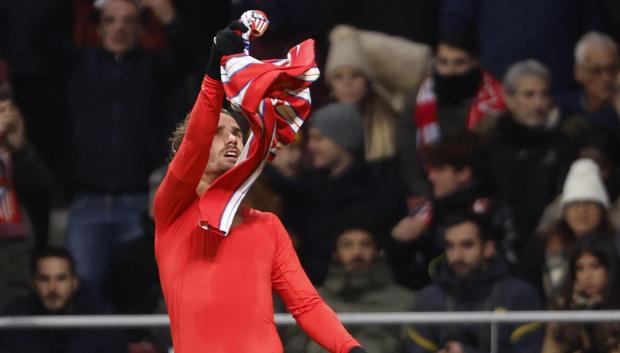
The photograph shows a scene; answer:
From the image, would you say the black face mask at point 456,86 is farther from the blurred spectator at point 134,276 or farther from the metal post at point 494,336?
the metal post at point 494,336

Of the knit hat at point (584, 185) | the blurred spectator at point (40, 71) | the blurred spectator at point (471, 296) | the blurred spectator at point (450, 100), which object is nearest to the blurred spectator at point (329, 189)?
the blurred spectator at point (450, 100)

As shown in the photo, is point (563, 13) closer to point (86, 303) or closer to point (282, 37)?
point (282, 37)

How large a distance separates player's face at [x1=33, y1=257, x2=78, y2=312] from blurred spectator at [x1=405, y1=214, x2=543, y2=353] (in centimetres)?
156

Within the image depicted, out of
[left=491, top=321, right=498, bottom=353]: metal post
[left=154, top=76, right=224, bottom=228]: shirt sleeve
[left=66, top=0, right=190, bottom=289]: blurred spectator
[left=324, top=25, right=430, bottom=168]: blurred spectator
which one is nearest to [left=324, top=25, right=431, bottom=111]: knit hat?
[left=324, top=25, right=430, bottom=168]: blurred spectator

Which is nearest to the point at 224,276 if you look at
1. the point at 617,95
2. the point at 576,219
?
the point at 576,219

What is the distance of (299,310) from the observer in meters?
5.02

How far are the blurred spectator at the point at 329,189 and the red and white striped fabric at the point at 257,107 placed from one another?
218cm

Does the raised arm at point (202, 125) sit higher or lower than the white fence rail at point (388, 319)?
higher

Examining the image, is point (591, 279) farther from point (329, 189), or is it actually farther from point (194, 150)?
point (194, 150)

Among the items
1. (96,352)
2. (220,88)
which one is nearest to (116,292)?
(96,352)

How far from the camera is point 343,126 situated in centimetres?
749

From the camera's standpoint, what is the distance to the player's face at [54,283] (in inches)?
284

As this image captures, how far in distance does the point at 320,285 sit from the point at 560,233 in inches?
42.5

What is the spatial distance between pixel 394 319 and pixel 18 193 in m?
2.46
